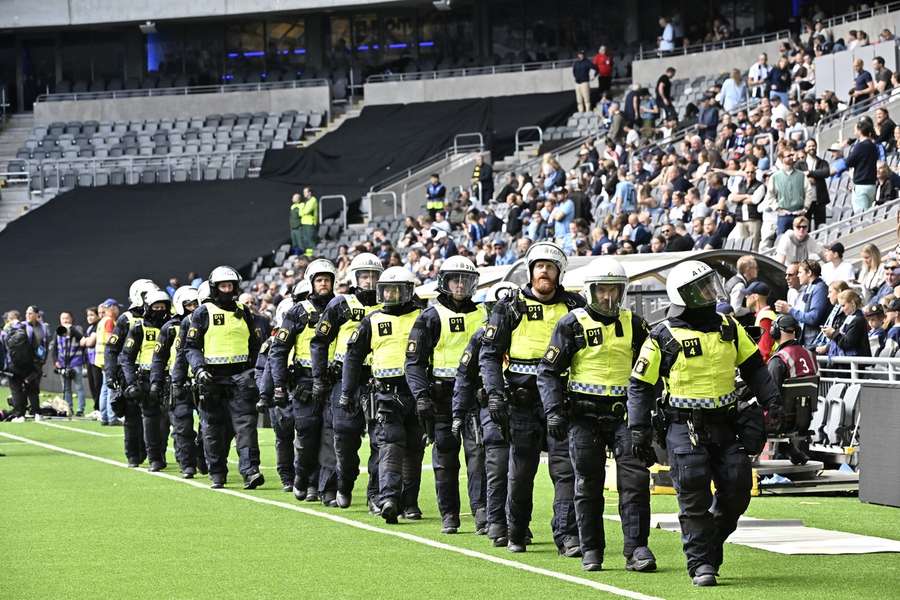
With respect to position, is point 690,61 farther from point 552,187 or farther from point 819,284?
point 819,284

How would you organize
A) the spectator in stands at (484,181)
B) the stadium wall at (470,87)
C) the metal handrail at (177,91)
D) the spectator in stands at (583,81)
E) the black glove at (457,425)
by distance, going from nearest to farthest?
the black glove at (457,425) < the spectator in stands at (484,181) < the spectator in stands at (583,81) < the stadium wall at (470,87) < the metal handrail at (177,91)

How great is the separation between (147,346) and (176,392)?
7.08ft

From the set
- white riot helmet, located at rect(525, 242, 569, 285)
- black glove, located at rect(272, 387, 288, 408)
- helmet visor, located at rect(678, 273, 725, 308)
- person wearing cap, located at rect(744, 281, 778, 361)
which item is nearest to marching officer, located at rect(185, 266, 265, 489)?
black glove, located at rect(272, 387, 288, 408)

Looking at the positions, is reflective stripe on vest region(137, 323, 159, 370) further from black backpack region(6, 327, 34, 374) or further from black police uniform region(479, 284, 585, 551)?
black backpack region(6, 327, 34, 374)

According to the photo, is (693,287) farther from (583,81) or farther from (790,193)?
(583,81)

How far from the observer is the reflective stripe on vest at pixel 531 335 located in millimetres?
11742

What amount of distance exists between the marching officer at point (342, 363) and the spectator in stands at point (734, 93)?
16798mm

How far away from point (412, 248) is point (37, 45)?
97.6 ft

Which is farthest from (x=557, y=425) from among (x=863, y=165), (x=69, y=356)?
(x=69, y=356)

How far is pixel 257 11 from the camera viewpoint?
167ft

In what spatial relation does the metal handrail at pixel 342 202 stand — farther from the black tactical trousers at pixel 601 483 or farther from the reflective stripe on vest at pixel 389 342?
the black tactical trousers at pixel 601 483

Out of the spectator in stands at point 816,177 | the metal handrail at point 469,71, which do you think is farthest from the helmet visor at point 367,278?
the metal handrail at point 469,71

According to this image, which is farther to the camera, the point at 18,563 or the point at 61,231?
the point at 61,231

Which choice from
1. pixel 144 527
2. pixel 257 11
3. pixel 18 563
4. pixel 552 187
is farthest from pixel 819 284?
pixel 257 11
